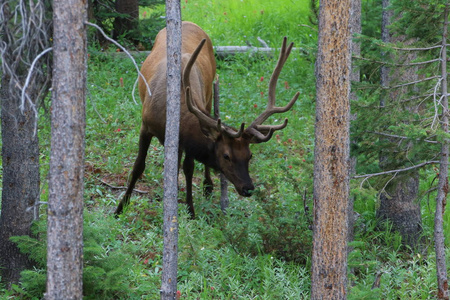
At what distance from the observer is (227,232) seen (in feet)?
22.3

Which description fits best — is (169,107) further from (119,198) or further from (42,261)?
(119,198)

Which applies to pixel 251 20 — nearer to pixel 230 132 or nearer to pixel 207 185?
pixel 207 185

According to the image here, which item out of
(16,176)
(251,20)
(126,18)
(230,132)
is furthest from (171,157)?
(251,20)

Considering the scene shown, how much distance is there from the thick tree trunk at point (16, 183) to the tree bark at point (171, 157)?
1308 millimetres

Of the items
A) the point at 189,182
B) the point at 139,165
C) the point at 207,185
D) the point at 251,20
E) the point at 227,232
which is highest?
the point at 251,20

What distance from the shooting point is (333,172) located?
519cm

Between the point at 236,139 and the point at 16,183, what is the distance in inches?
107

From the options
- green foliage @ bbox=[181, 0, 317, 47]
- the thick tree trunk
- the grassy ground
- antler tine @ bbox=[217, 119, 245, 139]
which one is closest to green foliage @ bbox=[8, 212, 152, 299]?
the grassy ground

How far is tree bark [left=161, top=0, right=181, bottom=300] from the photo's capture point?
5.22 meters

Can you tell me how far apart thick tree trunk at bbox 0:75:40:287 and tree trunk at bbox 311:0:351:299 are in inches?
103

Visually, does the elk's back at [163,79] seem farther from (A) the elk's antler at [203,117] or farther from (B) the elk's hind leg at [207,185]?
(B) the elk's hind leg at [207,185]

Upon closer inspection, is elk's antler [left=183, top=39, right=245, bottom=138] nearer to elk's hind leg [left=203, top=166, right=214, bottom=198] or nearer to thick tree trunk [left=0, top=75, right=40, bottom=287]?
elk's hind leg [left=203, top=166, right=214, bottom=198]

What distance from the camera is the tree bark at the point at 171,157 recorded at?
5219 mm

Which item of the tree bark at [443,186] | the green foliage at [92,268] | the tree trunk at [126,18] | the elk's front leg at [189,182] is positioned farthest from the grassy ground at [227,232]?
the tree trunk at [126,18]
